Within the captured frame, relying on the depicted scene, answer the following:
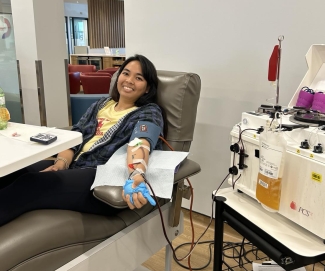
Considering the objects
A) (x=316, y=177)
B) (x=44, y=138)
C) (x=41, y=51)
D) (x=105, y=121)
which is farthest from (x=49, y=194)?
(x=41, y=51)

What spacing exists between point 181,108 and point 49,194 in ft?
2.19

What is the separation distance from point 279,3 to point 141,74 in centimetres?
75

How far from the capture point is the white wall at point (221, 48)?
151 centimetres

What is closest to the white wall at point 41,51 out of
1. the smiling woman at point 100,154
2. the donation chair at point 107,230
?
the smiling woman at point 100,154

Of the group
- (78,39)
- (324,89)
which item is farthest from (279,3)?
(78,39)

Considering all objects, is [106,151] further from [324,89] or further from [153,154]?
[324,89]

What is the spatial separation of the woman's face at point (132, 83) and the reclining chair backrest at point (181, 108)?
5.0 inches

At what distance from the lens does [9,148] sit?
0.90 m

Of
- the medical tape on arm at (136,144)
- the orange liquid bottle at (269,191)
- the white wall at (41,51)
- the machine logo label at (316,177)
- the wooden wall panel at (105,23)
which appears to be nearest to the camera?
the machine logo label at (316,177)

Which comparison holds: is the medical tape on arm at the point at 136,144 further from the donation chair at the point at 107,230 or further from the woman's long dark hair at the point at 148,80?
the woman's long dark hair at the point at 148,80

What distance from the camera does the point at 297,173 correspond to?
3.02 feet

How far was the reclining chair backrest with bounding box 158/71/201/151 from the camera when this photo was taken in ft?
4.65

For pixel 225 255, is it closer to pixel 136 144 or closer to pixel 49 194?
pixel 136 144

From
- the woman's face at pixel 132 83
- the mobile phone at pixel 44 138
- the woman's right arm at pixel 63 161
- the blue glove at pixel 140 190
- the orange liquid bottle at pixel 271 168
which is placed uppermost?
the woman's face at pixel 132 83
